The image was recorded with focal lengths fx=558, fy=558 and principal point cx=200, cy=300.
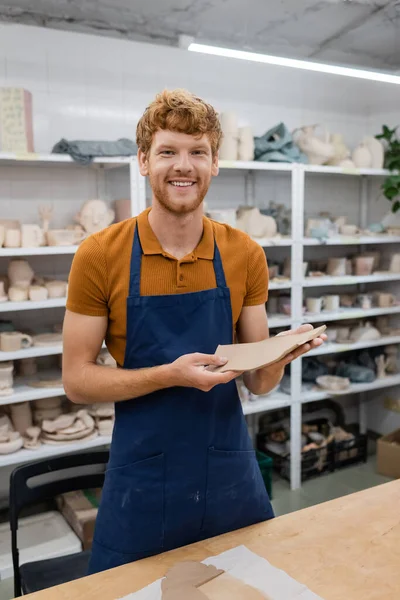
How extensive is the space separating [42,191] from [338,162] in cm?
216

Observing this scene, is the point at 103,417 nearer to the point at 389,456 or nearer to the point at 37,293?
the point at 37,293

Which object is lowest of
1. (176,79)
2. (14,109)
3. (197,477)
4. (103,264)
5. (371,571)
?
(371,571)

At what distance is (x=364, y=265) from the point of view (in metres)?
4.31

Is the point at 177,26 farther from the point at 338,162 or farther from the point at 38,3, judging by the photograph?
the point at 338,162

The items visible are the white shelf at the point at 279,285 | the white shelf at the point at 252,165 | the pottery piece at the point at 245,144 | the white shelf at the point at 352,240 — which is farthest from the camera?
the white shelf at the point at 352,240

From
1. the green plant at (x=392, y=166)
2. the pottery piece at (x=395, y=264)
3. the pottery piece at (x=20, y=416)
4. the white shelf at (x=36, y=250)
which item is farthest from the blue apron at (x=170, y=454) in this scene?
the pottery piece at (x=395, y=264)

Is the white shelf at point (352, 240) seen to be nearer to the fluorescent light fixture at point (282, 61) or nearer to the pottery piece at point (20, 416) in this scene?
the fluorescent light fixture at point (282, 61)

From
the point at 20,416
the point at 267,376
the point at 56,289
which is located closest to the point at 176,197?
the point at 267,376

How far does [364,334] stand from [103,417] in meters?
2.14

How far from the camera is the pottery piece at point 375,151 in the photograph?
4.26 meters

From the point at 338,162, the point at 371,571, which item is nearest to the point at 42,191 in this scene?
the point at 338,162

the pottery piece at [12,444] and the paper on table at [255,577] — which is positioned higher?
the paper on table at [255,577]

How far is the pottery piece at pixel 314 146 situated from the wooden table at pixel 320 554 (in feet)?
9.31

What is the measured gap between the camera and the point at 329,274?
14.1 feet
